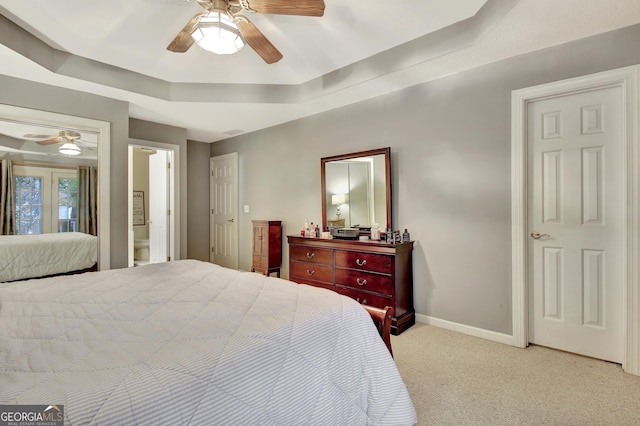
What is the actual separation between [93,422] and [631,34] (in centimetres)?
361

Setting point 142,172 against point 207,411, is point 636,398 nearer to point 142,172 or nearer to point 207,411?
point 207,411

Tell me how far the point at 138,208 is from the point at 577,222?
7.31 metres

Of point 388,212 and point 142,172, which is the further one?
point 142,172

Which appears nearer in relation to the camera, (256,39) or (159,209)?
(256,39)

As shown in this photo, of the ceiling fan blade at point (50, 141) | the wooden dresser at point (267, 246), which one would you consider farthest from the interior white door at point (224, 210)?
the ceiling fan blade at point (50, 141)

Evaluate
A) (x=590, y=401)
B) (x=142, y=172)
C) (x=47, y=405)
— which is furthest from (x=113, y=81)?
(x=590, y=401)

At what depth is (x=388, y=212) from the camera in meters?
3.31

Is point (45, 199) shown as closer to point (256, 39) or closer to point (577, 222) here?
point (256, 39)

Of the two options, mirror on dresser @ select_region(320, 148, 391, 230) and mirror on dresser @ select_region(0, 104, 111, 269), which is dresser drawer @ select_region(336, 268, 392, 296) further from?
mirror on dresser @ select_region(0, 104, 111, 269)

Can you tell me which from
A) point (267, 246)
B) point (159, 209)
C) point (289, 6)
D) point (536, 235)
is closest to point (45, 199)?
point (159, 209)

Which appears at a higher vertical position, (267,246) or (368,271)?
(267,246)

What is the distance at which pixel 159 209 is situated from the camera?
514 cm

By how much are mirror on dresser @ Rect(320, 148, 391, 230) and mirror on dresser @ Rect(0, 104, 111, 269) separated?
8.36 ft

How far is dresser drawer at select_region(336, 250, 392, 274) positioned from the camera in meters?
2.94
